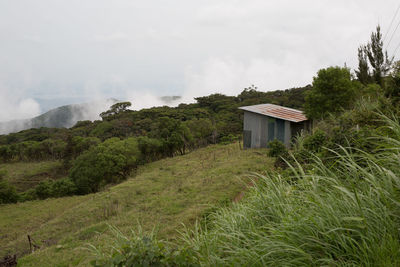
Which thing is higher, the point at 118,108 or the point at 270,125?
the point at 118,108

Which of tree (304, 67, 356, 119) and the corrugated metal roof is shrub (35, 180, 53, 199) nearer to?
the corrugated metal roof

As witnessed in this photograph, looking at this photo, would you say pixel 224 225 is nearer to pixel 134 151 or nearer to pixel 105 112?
pixel 134 151

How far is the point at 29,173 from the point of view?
34.1m

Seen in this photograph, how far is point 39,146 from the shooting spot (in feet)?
134

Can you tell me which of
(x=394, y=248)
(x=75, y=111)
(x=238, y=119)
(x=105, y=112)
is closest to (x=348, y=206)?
(x=394, y=248)

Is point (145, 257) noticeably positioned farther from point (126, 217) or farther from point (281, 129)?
point (281, 129)

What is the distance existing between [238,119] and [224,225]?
3843 centimetres

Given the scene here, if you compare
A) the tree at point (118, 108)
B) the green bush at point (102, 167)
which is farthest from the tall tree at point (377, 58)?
the tree at point (118, 108)

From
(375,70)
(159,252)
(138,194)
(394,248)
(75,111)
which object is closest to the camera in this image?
(394,248)

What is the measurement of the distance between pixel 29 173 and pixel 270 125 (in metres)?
32.6

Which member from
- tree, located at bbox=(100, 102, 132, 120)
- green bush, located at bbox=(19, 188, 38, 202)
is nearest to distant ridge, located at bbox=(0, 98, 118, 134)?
tree, located at bbox=(100, 102, 132, 120)

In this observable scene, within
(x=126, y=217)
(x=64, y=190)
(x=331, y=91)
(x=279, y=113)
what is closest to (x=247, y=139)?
(x=279, y=113)

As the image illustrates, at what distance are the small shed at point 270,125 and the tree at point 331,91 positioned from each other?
62.3 inches

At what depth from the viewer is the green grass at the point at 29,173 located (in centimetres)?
3068
